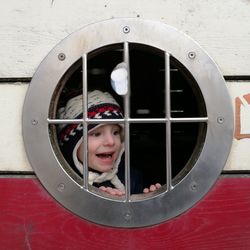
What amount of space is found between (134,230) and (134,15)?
0.52 meters

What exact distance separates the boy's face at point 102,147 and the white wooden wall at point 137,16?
1.16ft

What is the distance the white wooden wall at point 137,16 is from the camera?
3.66 feet

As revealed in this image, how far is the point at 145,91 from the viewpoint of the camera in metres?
1.87

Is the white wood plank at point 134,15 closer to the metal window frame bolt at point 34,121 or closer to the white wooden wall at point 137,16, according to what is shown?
the white wooden wall at point 137,16

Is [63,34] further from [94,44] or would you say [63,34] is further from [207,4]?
[207,4]

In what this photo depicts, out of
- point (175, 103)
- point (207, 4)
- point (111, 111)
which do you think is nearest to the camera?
point (207, 4)

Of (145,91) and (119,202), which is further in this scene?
(145,91)

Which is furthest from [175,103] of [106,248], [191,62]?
[106,248]

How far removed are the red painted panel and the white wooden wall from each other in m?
0.09

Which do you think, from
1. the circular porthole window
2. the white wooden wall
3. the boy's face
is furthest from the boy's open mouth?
the white wooden wall

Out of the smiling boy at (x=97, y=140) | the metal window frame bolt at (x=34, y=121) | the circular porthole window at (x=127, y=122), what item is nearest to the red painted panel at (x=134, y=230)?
the circular porthole window at (x=127, y=122)

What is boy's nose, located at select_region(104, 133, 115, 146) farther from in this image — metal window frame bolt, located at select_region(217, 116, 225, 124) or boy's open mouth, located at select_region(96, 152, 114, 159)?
metal window frame bolt, located at select_region(217, 116, 225, 124)

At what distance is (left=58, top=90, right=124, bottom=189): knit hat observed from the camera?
54.7 inches

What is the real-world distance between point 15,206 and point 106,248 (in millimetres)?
247
